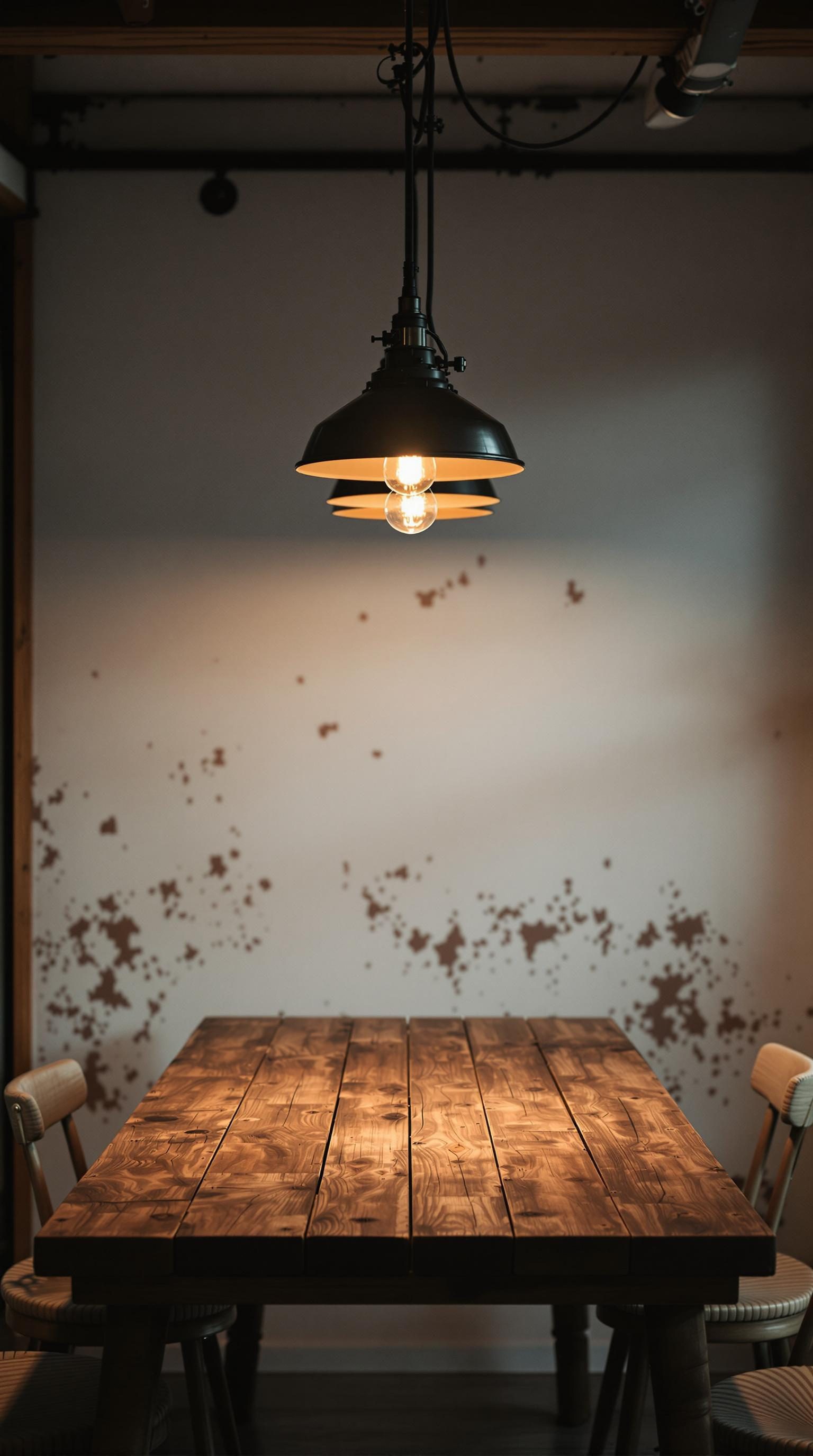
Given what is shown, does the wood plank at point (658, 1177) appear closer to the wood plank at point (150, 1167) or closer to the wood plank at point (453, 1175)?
the wood plank at point (453, 1175)

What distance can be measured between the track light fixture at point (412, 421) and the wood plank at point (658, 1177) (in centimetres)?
105

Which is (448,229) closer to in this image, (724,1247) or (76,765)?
(76,765)

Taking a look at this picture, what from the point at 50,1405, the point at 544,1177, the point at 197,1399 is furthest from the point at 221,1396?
the point at 544,1177

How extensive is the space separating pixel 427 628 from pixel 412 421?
1.44 m

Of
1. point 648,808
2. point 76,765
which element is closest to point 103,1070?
point 76,765

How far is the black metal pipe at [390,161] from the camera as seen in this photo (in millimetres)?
3141

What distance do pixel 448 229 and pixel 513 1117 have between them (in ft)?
7.42

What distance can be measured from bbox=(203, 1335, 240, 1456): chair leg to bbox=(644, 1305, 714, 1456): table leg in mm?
993

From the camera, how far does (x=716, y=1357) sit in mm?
3041

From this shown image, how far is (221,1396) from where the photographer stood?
2451 millimetres

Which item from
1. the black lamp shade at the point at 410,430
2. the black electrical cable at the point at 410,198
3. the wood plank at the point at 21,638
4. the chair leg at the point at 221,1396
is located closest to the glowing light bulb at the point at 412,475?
the black lamp shade at the point at 410,430

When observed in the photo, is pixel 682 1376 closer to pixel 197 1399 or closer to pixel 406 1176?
pixel 406 1176

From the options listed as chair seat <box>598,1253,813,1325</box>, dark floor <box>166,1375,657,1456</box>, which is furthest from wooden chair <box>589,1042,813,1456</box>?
dark floor <box>166,1375,657,1456</box>

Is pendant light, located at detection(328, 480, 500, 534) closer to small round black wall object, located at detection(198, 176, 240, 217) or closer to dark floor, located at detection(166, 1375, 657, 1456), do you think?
small round black wall object, located at detection(198, 176, 240, 217)
